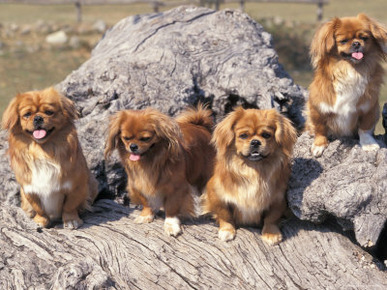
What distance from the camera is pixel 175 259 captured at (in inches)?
192

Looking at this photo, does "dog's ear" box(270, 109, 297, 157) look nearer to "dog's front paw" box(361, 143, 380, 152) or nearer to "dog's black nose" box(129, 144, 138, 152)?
"dog's front paw" box(361, 143, 380, 152)

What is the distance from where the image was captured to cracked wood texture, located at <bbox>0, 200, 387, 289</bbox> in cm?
468

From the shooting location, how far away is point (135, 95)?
6398mm

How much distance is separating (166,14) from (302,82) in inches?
256

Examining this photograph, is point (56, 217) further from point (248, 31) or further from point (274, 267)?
point (248, 31)

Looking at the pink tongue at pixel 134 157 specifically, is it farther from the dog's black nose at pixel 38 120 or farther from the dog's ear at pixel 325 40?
the dog's ear at pixel 325 40

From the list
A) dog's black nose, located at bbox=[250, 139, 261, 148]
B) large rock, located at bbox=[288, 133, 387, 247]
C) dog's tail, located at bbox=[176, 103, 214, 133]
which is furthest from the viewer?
dog's tail, located at bbox=[176, 103, 214, 133]

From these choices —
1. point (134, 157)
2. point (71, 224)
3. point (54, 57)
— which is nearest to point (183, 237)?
point (134, 157)

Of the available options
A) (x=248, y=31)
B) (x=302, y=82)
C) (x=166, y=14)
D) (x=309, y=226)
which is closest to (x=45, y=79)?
(x=302, y=82)

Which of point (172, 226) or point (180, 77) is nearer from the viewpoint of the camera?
point (172, 226)

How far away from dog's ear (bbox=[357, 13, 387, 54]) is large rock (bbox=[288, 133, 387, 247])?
88cm

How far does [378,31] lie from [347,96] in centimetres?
59

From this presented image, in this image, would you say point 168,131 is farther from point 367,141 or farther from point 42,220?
point 367,141

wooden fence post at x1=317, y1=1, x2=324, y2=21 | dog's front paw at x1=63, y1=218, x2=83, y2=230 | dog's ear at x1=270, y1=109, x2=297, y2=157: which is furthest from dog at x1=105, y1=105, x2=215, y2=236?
wooden fence post at x1=317, y1=1, x2=324, y2=21
